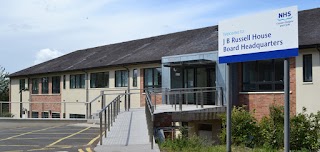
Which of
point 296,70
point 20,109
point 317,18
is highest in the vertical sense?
point 317,18

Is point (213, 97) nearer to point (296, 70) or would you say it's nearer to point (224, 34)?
point (296, 70)

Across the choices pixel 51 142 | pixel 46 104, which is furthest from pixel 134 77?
pixel 51 142

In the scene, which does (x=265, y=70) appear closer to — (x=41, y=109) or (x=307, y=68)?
(x=307, y=68)

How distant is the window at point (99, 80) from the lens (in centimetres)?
3341

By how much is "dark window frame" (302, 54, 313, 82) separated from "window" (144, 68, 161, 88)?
10.5 meters

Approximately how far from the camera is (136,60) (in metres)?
30.1

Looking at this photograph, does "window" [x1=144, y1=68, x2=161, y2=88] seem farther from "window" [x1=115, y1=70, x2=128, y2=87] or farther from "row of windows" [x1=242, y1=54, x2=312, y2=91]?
"row of windows" [x1=242, y1=54, x2=312, y2=91]

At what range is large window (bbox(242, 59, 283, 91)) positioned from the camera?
21.5 meters

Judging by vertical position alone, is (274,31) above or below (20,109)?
above

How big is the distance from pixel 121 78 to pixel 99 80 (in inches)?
122

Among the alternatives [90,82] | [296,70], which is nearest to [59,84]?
[90,82]

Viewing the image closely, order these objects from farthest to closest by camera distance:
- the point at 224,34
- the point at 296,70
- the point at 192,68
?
the point at 192,68
the point at 296,70
the point at 224,34

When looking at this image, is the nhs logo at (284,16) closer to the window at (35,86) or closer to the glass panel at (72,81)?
the glass panel at (72,81)

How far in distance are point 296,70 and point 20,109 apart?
71.5ft
